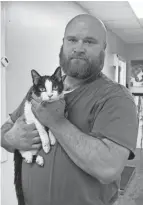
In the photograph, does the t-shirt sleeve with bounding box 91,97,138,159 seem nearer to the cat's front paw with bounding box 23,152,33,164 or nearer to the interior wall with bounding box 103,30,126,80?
the cat's front paw with bounding box 23,152,33,164

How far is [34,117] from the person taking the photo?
32.2 inches

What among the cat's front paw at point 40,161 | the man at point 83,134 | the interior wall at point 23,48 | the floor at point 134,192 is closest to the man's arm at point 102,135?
the man at point 83,134

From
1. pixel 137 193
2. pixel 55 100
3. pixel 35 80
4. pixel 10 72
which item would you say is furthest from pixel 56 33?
pixel 137 193

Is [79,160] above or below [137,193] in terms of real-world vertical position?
above

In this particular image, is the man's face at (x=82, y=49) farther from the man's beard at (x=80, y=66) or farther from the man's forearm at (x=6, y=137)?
the man's forearm at (x=6, y=137)

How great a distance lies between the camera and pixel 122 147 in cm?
71

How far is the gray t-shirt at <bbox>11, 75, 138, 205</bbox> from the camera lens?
0.71 meters

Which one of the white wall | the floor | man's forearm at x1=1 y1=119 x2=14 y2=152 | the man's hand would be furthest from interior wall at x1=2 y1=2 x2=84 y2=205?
the white wall

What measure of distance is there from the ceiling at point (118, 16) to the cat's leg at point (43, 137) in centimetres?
194

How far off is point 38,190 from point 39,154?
0.35ft

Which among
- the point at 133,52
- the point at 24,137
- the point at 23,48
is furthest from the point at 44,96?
the point at 133,52

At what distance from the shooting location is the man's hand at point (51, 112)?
0.72 m

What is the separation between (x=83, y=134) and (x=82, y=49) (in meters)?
0.25

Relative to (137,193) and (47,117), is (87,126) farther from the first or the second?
(137,193)
